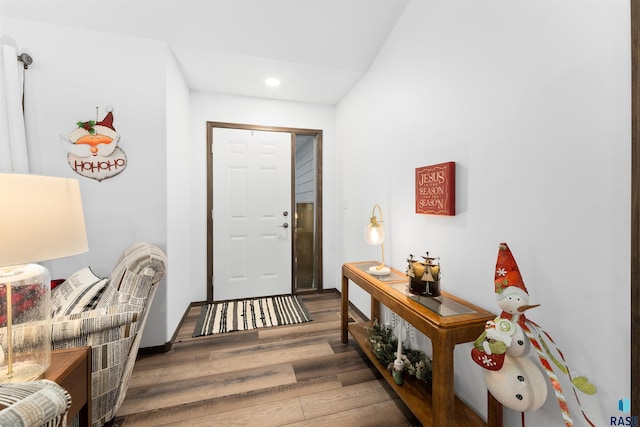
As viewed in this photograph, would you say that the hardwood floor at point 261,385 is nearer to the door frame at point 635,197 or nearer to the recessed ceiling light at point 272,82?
the door frame at point 635,197

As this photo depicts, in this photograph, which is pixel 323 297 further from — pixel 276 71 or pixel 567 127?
pixel 567 127

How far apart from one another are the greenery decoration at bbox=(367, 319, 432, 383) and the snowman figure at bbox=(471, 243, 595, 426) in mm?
629

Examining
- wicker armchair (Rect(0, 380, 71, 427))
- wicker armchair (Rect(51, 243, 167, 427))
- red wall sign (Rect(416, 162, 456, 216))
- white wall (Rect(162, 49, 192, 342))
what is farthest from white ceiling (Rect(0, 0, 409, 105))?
wicker armchair (Rect(0, 380, 71, 427))

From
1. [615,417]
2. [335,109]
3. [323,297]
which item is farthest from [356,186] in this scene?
[615,417]

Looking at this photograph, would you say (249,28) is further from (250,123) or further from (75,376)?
(75,376)

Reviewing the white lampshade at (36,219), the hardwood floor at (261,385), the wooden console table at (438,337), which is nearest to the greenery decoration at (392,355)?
the wooden console table at (438,337)

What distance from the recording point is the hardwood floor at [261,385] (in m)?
1.48

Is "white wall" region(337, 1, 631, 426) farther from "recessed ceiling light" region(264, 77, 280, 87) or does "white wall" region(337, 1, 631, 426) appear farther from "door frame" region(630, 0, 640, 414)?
"recessed ceiling light" region(264, 77, 280, 87)

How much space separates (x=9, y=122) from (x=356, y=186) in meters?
2.70

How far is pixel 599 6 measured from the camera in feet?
2.99

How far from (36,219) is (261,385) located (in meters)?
1.50

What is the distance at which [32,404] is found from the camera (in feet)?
2.18

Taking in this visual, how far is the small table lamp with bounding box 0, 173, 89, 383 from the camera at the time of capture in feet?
2.64

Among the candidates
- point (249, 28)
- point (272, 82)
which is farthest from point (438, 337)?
point (272, 82)
